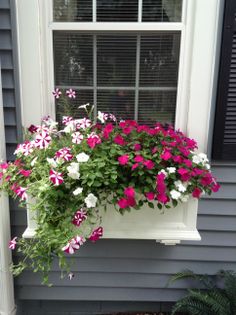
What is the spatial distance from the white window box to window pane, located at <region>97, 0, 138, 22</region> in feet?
3.19

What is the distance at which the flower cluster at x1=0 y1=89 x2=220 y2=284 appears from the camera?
136 cm

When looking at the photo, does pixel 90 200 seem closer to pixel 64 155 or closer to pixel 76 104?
pixel 64 155

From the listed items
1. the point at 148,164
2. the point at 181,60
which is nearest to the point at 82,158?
the point at 148,164

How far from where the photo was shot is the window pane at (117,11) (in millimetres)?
1606

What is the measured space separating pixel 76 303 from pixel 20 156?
111 cm

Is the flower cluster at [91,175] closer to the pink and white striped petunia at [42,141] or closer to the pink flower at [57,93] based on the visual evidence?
the pink and white striped petunia at [42,141]

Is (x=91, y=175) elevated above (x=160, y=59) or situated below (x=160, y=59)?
below

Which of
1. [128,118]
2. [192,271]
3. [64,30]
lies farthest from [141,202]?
[64,30]

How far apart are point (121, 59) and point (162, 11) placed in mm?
316

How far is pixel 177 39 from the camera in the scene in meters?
1.64

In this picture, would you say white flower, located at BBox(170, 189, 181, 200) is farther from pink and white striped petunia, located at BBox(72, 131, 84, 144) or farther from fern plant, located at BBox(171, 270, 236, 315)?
fern plant, located at BBox(171, 270, 236, 315)

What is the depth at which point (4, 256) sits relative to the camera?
174cm

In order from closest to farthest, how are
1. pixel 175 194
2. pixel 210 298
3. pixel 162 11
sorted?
pixel 175 194 < pixel 162 11 < pixel 210 298

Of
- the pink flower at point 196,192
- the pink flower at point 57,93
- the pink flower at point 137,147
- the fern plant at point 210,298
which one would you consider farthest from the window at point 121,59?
the fern plant at point 210,298
